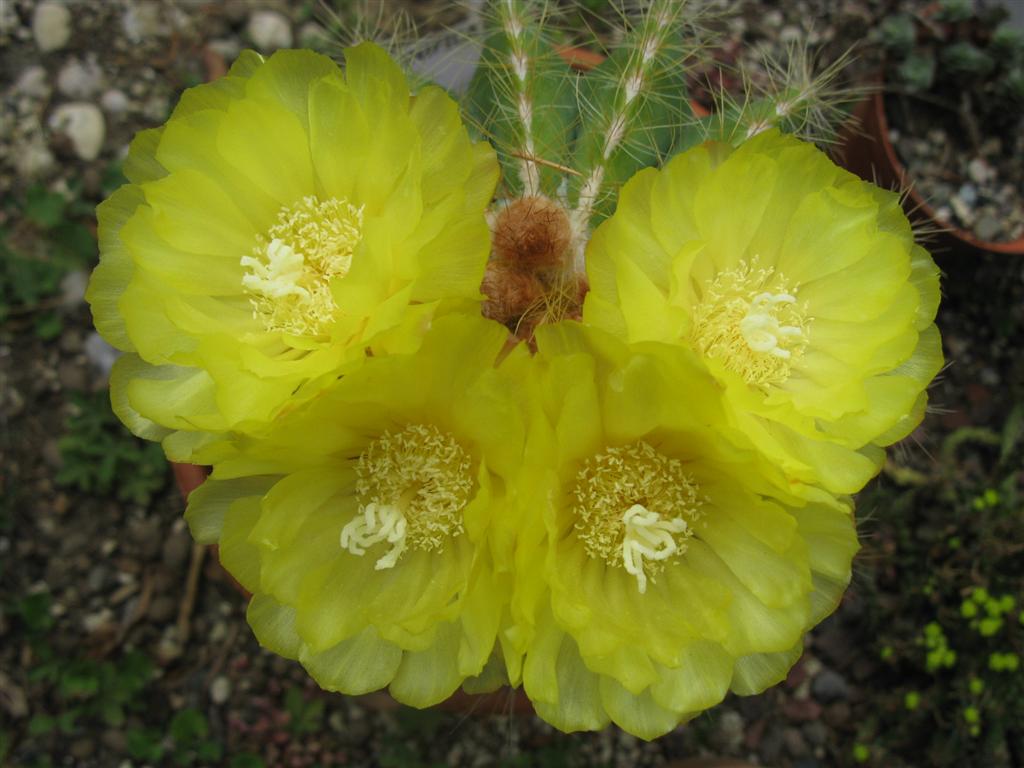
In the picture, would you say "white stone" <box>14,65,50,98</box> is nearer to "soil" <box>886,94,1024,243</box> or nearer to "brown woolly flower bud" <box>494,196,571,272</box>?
"brown woolly flower bud" <box>494,196,571,272</box>

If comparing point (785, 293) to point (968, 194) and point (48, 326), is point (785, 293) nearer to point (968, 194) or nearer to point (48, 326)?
point (968, 194)

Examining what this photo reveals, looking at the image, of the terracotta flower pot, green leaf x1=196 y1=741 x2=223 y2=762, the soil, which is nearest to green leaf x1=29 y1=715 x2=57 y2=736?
green leaf x1=196 y1=741 x2=223 y2=762

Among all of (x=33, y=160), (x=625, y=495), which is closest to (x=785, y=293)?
(x=625, y=495)

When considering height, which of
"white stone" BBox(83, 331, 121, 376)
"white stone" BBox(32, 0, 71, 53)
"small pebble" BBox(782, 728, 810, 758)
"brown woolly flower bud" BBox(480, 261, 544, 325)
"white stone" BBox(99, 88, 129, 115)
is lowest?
"small pebble" BBox(782, 728, 810, 758)

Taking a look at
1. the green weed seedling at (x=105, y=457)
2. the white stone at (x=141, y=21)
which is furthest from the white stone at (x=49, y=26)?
the green weed seedling at (x=105, y=457)

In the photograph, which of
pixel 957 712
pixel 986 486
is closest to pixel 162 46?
pixel 986 486

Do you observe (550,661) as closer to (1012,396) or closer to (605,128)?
(605,128)
